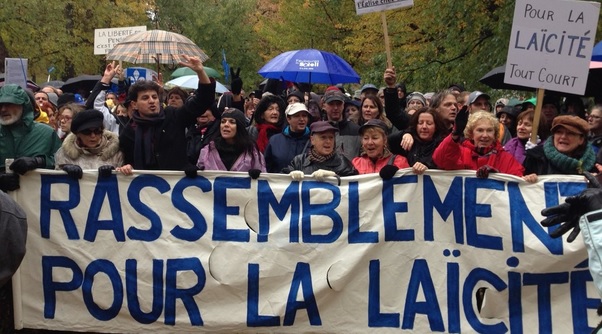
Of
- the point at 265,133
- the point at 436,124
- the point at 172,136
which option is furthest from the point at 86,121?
the point at 265,133

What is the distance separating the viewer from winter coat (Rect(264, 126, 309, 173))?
7234mm

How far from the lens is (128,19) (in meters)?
28.3

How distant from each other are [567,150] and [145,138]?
9.86 feet

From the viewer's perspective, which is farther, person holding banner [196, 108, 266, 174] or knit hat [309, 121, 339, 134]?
person holding banner [196, 108, 266, 174]

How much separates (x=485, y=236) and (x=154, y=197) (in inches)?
90.4

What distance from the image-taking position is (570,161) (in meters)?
5.86

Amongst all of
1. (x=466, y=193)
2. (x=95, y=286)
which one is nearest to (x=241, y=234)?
(x=95, y=286)

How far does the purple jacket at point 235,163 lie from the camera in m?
6.63

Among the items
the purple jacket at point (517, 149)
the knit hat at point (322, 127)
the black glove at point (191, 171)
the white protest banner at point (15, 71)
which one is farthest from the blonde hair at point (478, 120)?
the white protest banner at point (15, 71)

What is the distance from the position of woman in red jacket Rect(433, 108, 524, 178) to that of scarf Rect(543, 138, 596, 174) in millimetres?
226

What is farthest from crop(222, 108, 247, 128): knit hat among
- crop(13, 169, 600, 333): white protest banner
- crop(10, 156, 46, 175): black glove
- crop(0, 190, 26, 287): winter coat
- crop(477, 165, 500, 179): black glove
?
crop(0, 190, 26, 287): winter coat

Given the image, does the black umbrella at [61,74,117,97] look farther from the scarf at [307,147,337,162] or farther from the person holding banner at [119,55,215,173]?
the scarf at [307,147,337,162]

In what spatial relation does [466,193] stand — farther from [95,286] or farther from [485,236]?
[95,286]

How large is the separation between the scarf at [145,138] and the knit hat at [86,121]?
274 mm
